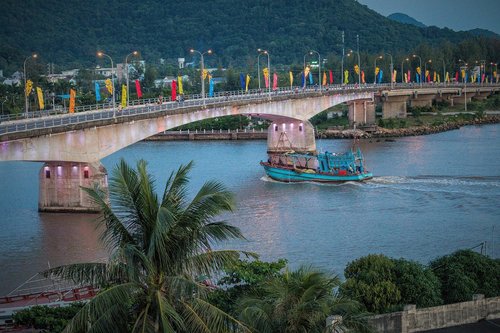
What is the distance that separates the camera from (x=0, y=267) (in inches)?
1500

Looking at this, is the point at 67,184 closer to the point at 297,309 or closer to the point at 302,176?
the point at 302,176

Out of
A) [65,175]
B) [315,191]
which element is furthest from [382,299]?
[315,191]

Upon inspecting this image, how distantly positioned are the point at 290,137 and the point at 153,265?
65319 millimetres

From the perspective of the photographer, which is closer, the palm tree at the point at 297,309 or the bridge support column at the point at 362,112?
the palm tree at the point at 297,309

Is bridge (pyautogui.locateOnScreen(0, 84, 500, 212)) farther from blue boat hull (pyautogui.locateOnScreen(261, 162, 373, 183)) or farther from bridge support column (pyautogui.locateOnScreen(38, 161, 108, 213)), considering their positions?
blue boat hull (pyautogui.locateOnScreen(261, 162, 373, 183))

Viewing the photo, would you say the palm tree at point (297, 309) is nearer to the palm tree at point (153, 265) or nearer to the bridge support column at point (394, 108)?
the palm tree at point (153, 265)

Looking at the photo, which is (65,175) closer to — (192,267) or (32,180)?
(32,180)

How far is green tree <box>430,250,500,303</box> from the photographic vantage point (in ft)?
86.7

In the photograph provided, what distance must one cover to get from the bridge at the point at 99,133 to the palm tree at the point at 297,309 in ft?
99.1

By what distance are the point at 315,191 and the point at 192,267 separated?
145 ft

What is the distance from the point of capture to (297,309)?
17.8 metres

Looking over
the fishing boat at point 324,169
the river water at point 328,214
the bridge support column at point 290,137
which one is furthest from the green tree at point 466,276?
the bridge support column at point 290,137

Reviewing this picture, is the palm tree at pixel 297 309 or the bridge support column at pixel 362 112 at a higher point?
the bridge support column at pixel 362 112

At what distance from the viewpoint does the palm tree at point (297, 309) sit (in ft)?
58.3
